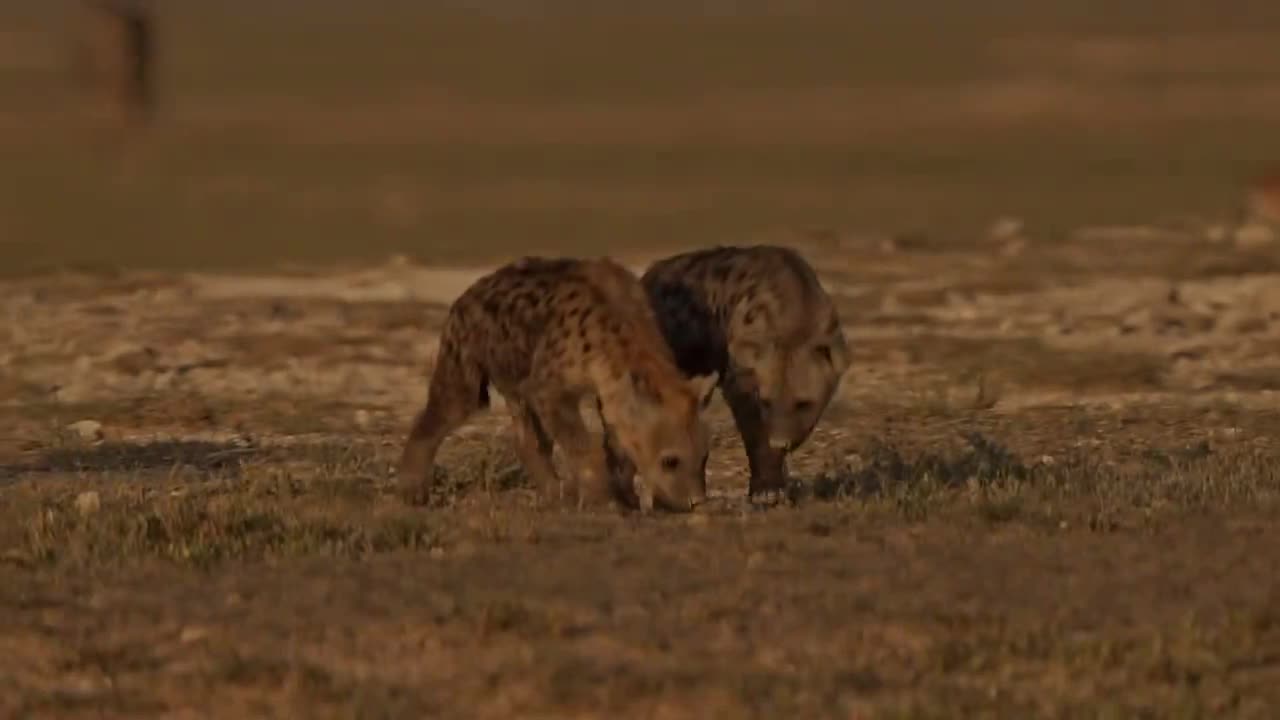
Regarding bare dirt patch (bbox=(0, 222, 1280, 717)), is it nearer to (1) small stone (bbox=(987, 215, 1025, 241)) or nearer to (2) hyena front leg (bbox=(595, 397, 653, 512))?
(2) hyena front leg (bbox=(595, 397, 653, 512))

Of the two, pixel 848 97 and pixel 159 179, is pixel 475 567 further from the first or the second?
pixel 848 97

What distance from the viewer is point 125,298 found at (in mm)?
23203

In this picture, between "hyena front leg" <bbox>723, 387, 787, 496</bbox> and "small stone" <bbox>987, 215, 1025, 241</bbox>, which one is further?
"small stone" <bbox>987, 215, 1025, 241</bbox>

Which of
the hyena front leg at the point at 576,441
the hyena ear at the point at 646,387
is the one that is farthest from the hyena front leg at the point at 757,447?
the hyena ear at the point at 646,387

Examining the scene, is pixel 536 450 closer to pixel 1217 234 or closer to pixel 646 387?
pixel 646 387

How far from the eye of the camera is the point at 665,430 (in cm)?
1058

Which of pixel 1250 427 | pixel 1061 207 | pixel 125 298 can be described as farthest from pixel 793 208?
pixel 1250 427

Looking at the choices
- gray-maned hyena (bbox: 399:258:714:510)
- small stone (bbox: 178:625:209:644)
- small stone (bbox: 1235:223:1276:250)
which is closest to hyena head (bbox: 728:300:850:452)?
gray-maned hyena (bbox: 399:258:714:510)

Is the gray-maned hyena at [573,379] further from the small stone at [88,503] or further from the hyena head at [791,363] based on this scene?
the small stone at [88,503]

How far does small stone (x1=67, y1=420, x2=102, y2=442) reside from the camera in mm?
15836

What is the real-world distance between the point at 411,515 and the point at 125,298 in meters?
12.9

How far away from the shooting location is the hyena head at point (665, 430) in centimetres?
1057

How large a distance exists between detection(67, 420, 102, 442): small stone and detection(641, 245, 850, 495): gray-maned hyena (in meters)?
4.68

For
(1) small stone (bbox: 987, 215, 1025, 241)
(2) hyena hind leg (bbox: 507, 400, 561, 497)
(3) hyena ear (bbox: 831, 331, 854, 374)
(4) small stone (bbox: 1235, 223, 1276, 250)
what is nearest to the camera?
(2) hyena hind leg (bbox: 507, 400, 561, 497)
